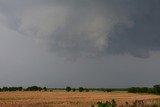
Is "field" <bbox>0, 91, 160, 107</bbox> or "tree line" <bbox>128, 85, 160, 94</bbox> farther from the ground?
"tree line" <bbox>128, 85, 160, 94</bbox>

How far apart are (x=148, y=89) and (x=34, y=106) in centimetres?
9948

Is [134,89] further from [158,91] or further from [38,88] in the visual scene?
[38,88]

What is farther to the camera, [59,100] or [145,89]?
[145,89]

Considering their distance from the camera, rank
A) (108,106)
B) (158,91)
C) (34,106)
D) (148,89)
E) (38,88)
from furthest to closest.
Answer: (38,88)
(148,89)
(158,91)
(34,106)
(108,106)

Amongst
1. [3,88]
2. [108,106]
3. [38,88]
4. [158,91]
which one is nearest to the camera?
[108,106]

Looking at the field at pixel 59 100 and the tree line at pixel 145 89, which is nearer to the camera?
the field at pixel 59 100

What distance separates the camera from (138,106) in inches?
1426

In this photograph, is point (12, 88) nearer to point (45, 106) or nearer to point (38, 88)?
point (38, 88)

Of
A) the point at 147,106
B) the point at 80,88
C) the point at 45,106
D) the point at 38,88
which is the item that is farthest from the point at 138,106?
the point at 38,88

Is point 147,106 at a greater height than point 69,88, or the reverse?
point 69,88

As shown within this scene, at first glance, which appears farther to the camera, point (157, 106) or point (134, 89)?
point (134, 89)

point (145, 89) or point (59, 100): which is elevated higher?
point (145, 89)

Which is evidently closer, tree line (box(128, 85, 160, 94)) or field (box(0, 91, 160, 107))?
field (box(0, 91, 160, 107))

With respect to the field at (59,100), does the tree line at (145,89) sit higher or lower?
higher
